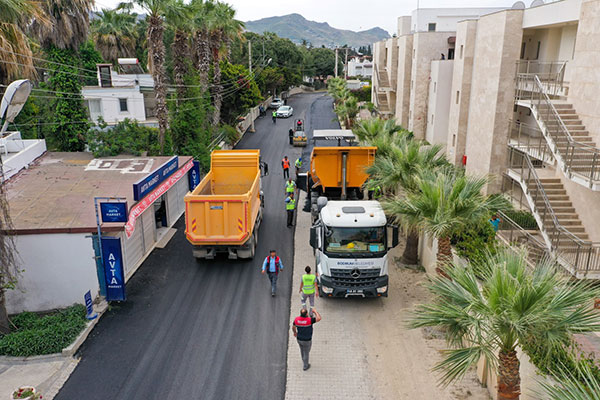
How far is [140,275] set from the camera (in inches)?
679

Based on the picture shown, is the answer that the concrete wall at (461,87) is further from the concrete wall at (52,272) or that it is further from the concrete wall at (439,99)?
the concrete wall at (52,272)

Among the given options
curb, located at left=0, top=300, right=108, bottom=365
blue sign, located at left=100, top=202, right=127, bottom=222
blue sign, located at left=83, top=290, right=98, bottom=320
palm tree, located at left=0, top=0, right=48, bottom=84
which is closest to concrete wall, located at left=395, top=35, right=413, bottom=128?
palm tree, located at left=0, top=0, right=48, bottom=84

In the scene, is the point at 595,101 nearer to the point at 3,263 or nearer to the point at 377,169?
the point at 377,169

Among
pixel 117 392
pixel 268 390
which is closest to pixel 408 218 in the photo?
pixel 268 390

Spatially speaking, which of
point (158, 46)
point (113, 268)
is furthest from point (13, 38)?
point (158, 46)

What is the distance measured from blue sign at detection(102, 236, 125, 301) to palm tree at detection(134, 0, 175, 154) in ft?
44.6

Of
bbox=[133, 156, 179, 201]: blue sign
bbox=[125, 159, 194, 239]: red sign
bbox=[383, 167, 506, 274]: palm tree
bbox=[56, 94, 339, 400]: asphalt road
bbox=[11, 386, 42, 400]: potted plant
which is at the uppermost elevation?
bbox=[383, 167, 506, 274]: palm tree

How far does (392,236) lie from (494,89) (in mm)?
9832

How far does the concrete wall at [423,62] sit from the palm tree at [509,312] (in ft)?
88.1

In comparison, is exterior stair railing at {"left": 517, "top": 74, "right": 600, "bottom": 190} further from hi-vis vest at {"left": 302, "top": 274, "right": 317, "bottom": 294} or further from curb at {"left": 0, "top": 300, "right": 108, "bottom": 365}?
curb at {"left": 0, "top": 300, "right": 108, "bottom": 365}

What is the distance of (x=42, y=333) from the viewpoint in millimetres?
12547

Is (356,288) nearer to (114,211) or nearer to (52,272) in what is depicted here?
(114,211)

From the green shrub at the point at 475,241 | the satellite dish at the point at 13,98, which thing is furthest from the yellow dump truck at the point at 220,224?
the green shrub at the point at 475,241

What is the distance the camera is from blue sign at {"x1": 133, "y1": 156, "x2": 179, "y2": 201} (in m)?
16.5
